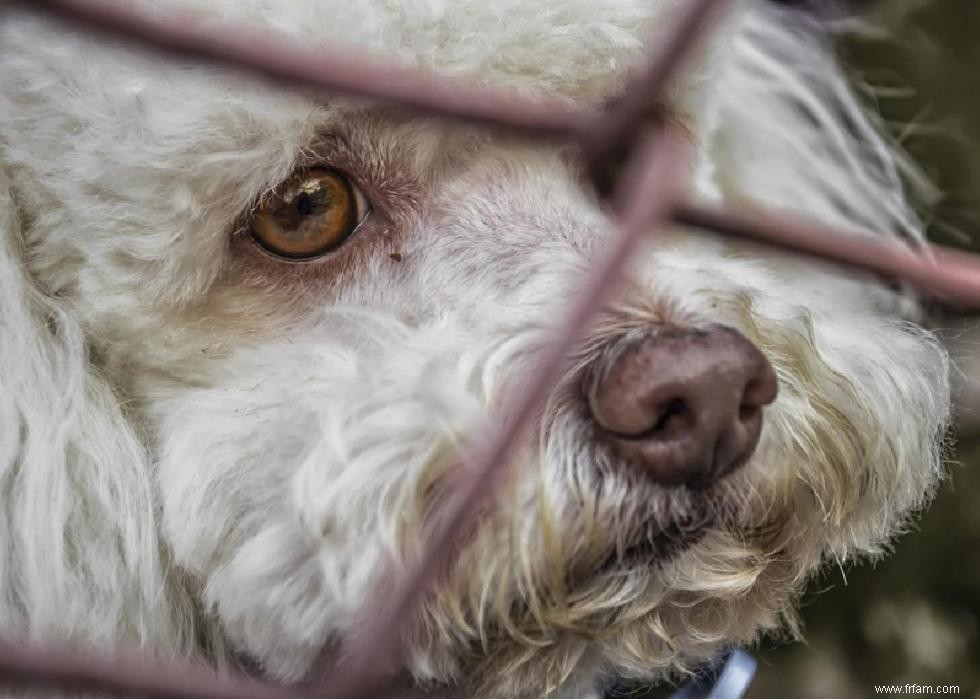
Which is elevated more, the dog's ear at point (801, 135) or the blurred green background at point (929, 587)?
the dog's ear at point (801, 135)

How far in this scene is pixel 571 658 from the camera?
101cm

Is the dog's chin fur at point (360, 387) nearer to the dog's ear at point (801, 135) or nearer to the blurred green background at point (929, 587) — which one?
the dog's ear at point (801, 135)

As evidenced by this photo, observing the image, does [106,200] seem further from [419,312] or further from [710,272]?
[710,272]

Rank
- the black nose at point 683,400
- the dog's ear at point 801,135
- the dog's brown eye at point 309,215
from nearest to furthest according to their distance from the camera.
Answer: the black nose at point 683,400, the dog's brown eye at point 309,215, the dog's ear at point 801,135

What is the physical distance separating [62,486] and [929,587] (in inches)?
91.3

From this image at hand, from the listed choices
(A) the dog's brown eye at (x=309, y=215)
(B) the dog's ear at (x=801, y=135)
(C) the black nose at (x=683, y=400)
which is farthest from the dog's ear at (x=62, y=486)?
(B) the dog's ear at (x=801, y=135)

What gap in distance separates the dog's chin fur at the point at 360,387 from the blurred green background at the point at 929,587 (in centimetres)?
134

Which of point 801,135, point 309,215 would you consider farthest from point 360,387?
point 801,135

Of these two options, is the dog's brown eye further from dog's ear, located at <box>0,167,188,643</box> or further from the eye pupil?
dog's ear, located at <box>0,167,188,643</box>

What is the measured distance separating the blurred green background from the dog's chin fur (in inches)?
52.8

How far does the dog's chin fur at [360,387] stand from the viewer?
0.92 m

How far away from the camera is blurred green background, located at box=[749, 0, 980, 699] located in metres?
2.29

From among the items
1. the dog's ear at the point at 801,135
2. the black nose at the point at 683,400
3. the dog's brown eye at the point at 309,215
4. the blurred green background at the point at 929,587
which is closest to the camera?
the black nose at the point at 683,400

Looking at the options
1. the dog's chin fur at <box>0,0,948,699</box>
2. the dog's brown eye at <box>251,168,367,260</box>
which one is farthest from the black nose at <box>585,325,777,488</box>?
the dog's brown eye at <box>251,168,367,260</box>
